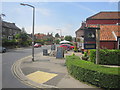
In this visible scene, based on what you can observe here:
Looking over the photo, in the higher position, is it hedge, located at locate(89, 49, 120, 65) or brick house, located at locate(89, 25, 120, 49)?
brick house, located at locate(89, 25, 120, 49)

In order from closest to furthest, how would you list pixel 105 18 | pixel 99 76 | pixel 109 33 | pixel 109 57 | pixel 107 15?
pixel 99 76
pixel 109 57
pixel 109 33
pixel 105 18
pixel 107 15

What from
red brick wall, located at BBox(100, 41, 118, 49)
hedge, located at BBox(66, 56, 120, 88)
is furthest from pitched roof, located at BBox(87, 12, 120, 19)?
hedge, located at BBox(66, 56, 120, 88)

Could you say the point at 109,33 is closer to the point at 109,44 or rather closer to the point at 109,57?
the point at 109,44

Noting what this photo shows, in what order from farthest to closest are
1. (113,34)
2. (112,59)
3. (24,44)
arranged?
1. (24,44)
2. (113,34)
3. (112,59)

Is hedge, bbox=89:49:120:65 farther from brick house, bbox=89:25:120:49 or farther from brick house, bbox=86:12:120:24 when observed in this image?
brick house, bbox=86:12:120:24

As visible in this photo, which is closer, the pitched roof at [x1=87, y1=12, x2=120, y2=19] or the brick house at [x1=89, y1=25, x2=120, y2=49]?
the brick house at [x1=89, y1=25, x2=120, y2=49]

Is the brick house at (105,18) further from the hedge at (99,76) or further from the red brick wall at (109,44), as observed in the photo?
the hedge at (99,76)

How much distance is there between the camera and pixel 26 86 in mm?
5973

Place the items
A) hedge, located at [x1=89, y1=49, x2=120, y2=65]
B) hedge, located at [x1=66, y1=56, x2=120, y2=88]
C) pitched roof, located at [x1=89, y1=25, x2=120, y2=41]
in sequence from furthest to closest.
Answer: pitched roof, located at [x1=89, y1=25, x2=120, y2=41] → hedge, located at [x1=89, y1=49, x2=120, y2=65] → hedge, located at [x1=66, y1=56, x2=120, y2=88]

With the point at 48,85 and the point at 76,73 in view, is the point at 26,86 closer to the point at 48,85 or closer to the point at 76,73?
the point at 48,85

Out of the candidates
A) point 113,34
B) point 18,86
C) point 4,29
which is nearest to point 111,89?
point 18,86

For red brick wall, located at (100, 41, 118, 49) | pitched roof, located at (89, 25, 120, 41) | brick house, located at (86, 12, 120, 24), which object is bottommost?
red brick wall, located at (100, 41, 118, 49)

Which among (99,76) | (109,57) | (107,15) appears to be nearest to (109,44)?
A: (109,57)

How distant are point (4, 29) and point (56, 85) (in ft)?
146
